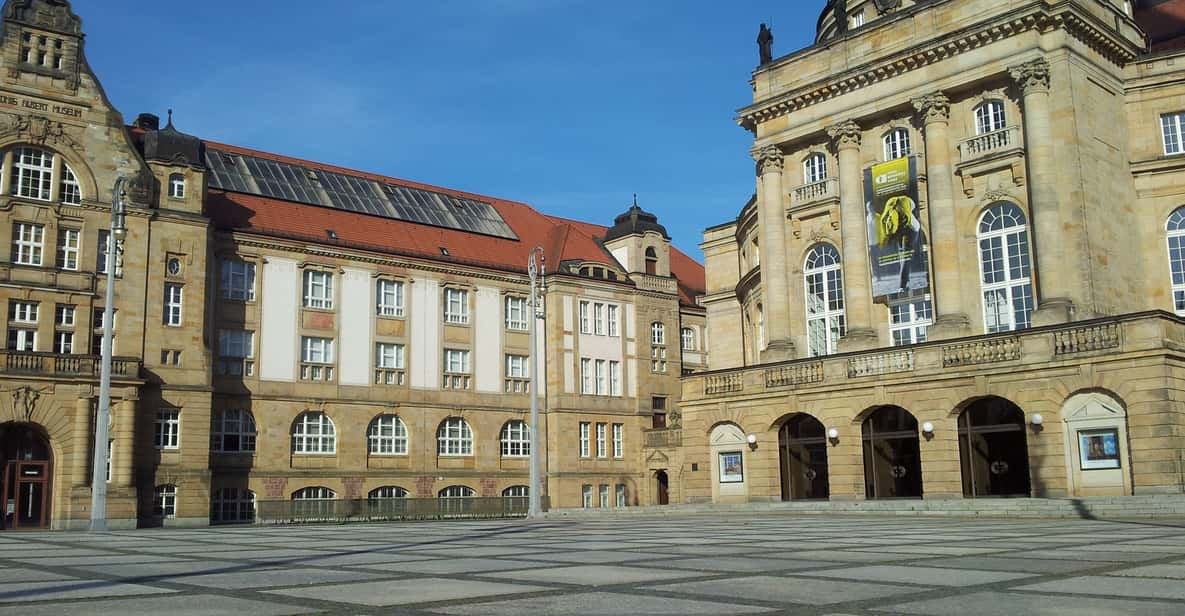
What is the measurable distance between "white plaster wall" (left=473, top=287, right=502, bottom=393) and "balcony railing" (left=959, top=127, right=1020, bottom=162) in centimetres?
3304

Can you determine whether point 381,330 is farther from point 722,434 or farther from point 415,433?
point 722,434

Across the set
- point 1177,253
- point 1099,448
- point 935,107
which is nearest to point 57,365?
point 935,107

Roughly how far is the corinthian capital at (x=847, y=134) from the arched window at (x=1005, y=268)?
6537 mm

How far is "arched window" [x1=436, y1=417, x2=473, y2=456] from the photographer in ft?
209

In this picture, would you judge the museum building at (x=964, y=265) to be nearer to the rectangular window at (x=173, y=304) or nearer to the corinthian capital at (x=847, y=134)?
the corinthian capital at (x=847, y=134)

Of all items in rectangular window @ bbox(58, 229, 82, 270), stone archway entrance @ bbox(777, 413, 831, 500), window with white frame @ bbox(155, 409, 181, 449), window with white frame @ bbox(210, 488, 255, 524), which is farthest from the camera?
window with white frame @ bbox(210, 488, 255, 524)

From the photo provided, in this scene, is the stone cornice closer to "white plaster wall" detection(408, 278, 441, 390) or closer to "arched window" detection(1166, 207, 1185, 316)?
"arched window" detection(1166, 207, 1185, 316)

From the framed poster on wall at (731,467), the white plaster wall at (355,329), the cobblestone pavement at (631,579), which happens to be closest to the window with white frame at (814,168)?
A: the framed poster on wall at (731,467)

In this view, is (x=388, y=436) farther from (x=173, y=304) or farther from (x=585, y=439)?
(x=173, y=304)

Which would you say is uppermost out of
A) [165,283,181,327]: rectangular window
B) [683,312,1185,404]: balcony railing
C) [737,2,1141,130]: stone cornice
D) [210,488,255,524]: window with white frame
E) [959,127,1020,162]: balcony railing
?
[737,2,1141,130]: stone cornice

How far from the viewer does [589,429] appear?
2721 inches

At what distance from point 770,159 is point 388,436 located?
2746 cm

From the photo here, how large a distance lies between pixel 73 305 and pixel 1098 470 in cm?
4345

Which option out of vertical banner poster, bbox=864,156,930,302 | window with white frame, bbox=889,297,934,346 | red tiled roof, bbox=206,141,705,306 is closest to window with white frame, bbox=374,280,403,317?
red tiled roof, bbox=206,141,705,306
